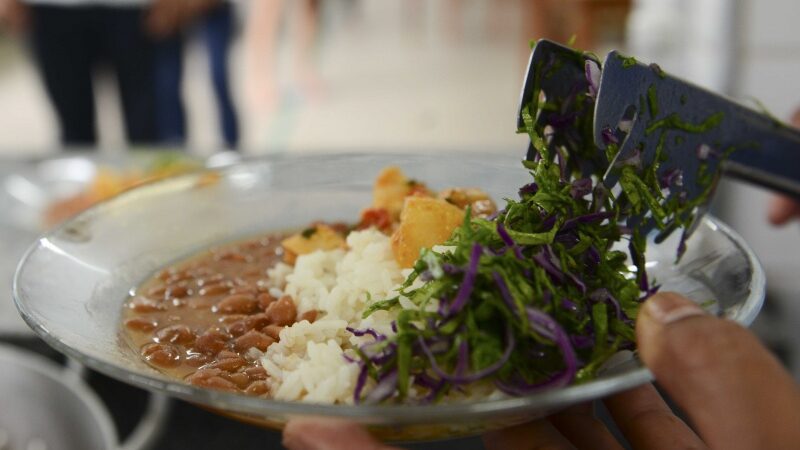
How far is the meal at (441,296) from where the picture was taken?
3.45 ft

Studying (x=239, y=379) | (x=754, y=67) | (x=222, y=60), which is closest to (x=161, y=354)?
(x=239, y=379)

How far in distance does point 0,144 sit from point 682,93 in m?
7.04

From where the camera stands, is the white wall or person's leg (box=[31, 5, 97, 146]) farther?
person's leg (box=[31, 5, 97, 146])

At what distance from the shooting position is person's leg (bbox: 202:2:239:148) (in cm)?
557

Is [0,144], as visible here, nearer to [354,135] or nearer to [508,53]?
[354,135]

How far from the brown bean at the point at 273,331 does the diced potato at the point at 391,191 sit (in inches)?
15.1

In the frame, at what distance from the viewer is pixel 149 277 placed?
154cm

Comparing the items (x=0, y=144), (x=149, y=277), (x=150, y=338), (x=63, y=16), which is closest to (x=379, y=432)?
(x=150, y=338)

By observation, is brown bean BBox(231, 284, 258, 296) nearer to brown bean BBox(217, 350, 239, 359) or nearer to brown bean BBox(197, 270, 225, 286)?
brown bean BBox(197, 270, 225, 286)

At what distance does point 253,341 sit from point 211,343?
73 millimetres

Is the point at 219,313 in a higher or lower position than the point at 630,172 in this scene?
lower

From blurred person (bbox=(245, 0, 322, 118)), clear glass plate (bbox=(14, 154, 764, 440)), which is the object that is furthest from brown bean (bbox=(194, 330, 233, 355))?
blurred person (bbox=(245, 0, 322, 118))

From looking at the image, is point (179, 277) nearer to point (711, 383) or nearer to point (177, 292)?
point (177, 292)

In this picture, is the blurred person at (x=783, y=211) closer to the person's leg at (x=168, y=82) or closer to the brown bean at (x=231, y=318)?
the brown bean at (x=231, y=318)
